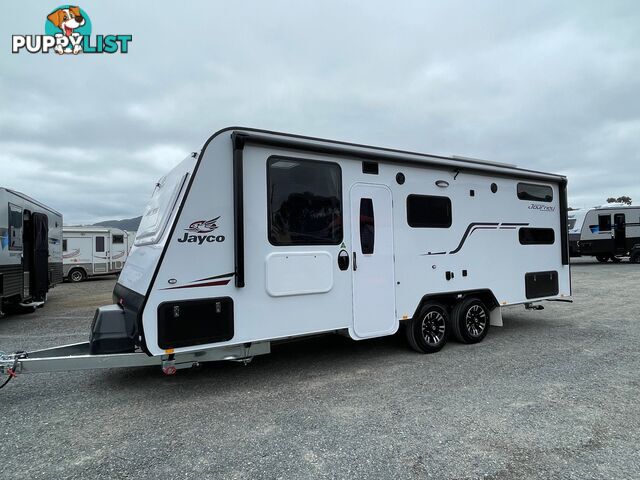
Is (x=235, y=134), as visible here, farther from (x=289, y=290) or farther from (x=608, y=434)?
(x=608, y=434)

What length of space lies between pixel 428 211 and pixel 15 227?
8733 mm

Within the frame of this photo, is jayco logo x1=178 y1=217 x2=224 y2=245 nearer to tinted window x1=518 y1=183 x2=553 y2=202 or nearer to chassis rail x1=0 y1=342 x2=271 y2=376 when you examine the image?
chassis rail x1=0 y1=342 x2=271 y2=376

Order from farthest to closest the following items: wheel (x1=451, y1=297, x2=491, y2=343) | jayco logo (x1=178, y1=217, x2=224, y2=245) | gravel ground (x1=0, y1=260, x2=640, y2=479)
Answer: wheel (x1=451, y1=297, x2=491, y2=343), jayco logo (x1=178, y1=217, x2=224, y2=245), gravel ground (x1=0, y1=260, x2=640, y2=479)

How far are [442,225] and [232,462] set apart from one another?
406cm

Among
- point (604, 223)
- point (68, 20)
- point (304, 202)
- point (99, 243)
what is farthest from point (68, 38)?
point (604, 223)

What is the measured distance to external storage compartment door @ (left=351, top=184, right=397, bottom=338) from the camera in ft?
16.4

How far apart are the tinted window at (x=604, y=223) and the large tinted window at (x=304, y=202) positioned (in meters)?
20.6

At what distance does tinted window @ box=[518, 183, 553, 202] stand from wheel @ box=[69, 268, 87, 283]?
61.6 ft

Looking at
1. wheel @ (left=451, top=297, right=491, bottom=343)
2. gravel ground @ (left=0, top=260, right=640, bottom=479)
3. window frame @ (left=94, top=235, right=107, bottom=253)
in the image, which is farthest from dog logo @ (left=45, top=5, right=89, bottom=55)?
window frame @ (left=94, top=235, right=107, bottom=253)

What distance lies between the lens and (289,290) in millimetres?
4457

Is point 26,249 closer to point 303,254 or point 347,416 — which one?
point 303,254

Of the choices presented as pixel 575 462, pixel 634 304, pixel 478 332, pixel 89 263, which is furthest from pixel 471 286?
pixel 89 263

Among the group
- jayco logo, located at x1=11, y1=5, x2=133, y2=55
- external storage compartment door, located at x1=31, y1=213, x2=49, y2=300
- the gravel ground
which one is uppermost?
jayco logo, located at x1=11, y1=5, x2=133, y2=55

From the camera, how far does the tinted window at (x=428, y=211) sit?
5527 millimetres
